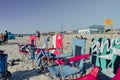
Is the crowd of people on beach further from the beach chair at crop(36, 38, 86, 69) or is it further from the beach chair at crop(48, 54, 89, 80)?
the beach chair at crop(48, 54, 89, 80)

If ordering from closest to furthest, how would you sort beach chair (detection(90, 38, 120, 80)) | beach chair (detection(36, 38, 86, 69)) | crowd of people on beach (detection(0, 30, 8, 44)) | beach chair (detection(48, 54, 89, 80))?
beach chair (detection(48, 54, 89, 80))
beach chair (detection(90, 38, 120, 80))
beach chair (detection(36, 38, 86, 69))
crowd of people on beach (detection(0, 30, 8, 44))

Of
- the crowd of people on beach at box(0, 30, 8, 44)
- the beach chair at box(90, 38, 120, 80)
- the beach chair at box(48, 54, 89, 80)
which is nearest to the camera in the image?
the beach chair at box(48, 54, 89, 80)

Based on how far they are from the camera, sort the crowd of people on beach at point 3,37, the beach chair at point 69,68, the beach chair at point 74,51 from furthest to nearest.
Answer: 1. the crowd of people on beach at point 3,37
2. the beach chair at point 74,51
3. the beach chair at point 69,68

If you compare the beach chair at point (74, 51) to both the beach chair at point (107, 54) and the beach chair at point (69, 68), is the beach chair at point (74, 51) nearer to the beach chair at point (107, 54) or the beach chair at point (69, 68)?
the beach chair at point (69, 68)

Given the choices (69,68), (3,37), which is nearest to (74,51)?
(69,68)

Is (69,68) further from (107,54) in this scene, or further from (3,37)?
(3,37)

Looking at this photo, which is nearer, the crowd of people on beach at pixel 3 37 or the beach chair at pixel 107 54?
the beach chair at pixel 107 54

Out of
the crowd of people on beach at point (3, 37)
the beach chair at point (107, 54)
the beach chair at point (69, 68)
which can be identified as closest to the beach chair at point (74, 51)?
the beach chair at point (69, 68)

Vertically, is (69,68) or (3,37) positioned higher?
(3,37)

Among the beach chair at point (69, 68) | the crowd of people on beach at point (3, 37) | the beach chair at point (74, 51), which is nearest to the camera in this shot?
the beach chair at point (69, 68)

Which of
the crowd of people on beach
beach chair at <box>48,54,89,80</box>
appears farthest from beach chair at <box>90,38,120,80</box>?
the crowd of people on beach

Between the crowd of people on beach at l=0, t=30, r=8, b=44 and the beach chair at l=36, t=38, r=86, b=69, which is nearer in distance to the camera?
the beach chair at l=36, t=38, r=86, b=69

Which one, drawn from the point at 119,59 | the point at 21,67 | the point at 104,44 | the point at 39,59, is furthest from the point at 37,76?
the point at 119,59

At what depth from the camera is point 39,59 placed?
7.60 meters
